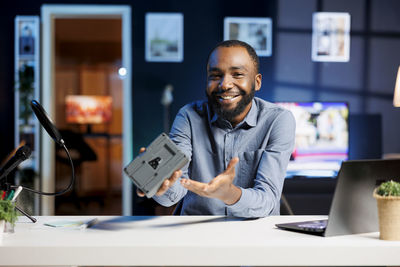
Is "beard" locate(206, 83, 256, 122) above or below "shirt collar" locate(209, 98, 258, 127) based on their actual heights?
above

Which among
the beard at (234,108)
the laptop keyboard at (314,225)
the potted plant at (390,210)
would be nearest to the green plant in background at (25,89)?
the beard at (234,108)

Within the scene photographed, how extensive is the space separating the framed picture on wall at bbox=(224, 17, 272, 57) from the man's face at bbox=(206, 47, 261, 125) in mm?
3029

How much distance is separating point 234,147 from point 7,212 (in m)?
0.90

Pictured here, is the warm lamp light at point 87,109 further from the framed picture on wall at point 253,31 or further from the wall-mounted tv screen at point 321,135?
the wall-mounted tv screen at point 321,135

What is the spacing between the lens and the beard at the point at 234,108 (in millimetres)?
1822

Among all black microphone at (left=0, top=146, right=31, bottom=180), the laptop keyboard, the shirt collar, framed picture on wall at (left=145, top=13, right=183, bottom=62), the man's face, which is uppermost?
framed picture on wall at (left=145, top=13, right=183, bottom=62)

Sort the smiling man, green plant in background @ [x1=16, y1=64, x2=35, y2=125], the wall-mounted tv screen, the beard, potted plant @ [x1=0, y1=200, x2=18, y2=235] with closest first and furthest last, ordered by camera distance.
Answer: potted plant @ [x1=0, y1=200, x2=18, y2=235]
the smiling man
the beard
the wall-mounted tv screen
green plant in background @ [x1=16, y1=64, x2=35, y2=125]

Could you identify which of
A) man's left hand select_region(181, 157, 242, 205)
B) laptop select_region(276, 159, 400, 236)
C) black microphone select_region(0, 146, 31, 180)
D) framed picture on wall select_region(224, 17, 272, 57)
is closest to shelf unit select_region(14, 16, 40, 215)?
framed picture on wall select_region(224, 17, 272, 57)

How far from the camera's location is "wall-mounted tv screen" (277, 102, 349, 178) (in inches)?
170

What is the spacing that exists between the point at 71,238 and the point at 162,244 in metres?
0.26

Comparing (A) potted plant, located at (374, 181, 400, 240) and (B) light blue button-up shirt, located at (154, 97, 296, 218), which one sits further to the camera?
(B) light blue button-up shirt, located at (154, 97, 296, 218)

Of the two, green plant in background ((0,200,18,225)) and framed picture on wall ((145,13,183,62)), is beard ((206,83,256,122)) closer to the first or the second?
green plant in background ((0,200,18,225))

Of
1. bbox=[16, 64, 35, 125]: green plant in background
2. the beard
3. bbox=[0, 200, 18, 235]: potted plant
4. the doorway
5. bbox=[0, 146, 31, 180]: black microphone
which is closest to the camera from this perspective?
bbox=[0, 200, 18, 235]: potted plant

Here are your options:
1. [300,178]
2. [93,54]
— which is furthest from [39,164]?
[93,54]
